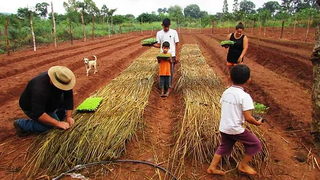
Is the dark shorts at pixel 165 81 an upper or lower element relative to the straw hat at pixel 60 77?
lower

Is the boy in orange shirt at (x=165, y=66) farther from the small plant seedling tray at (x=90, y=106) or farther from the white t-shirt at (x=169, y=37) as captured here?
the small plant seedling tray at (x=90, y=106)

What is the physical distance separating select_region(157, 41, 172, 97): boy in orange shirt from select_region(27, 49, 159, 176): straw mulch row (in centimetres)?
103

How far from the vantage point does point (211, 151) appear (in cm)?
275

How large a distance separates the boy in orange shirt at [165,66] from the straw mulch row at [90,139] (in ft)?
3.39

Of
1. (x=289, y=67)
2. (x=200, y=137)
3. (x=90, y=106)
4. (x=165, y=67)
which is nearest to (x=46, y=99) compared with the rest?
(x=90, y=106)

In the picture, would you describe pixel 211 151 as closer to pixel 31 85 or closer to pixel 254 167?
pixel 254 167

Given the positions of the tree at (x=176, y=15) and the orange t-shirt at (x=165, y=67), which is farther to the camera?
the tree at (x=176, y=15)

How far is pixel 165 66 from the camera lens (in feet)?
15.7

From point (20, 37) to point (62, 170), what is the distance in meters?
15.9

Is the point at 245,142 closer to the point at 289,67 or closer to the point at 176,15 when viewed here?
the point at 289,67

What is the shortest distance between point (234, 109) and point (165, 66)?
273 cm

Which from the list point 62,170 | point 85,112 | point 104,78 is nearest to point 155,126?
point 85,112

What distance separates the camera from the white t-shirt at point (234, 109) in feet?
7.04

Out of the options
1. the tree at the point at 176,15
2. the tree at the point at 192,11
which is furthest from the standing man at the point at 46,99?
the tree at the point at 192,11
